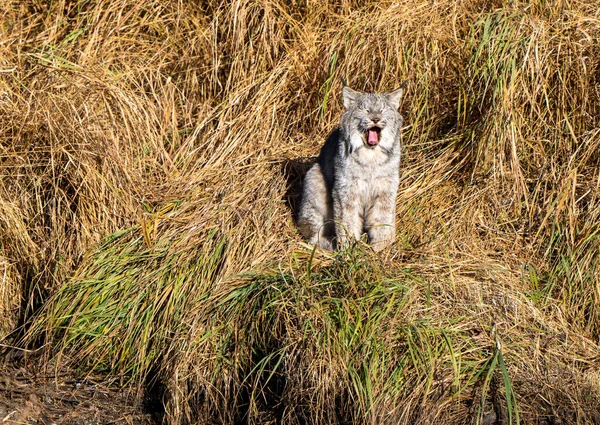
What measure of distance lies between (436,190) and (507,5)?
117cm

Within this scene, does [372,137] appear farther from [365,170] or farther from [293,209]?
[293,209]

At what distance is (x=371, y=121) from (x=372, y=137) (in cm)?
9

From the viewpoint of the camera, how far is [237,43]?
5.11m

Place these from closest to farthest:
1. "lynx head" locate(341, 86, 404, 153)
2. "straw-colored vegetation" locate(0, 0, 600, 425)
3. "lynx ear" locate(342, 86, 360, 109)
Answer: "straw-colored vegetation" locate(0, 0, 600, 425) < "lynx head" locate(341, 86, 404, 153) < "lynx ear" locate(342, 86, 360, 109)

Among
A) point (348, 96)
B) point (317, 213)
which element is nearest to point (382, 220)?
point (317, 213)

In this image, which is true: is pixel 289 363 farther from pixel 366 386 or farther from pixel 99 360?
pixel 99 360

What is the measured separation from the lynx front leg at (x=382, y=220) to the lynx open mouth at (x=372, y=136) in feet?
0.88

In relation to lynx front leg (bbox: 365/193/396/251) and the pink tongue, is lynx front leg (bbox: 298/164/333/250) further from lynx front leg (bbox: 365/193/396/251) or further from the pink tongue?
the pink tongue

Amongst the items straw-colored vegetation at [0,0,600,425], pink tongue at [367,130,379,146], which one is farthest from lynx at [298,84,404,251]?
straw-colored vegetation at [0,0,600,425]

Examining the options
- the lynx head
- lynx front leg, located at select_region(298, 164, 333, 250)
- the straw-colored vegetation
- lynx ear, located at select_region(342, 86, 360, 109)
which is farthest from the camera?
lynx front leg, located at select_region(298, 164, 333, 250)

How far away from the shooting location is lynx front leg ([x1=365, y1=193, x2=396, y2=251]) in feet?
14.0

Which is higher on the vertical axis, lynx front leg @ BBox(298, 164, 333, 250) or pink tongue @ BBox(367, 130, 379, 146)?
pink tongue @ BBox(367, 130, 379, 146)

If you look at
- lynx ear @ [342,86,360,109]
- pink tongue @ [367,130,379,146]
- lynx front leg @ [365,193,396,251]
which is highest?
lynx ear @ [342,86,360,109]

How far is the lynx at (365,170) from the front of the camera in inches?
167
